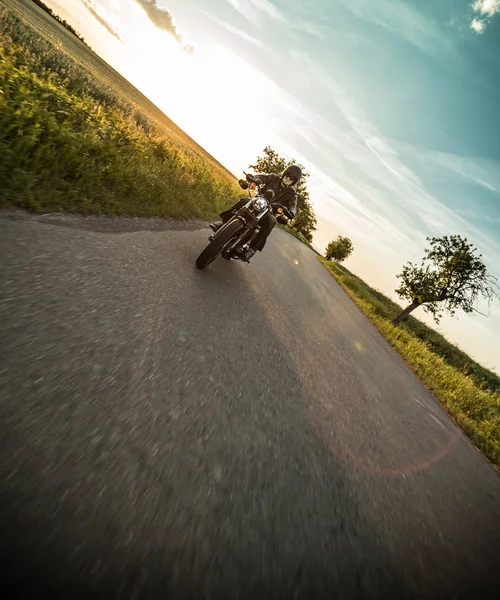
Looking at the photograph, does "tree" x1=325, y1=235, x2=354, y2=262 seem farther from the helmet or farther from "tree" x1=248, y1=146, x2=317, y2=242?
the helmet

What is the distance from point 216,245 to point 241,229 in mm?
868

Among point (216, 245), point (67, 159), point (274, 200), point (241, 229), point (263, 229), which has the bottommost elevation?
point (67, 159)

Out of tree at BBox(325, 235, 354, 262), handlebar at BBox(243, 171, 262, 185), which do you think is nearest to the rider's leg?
handlebar at BBox(243, 171, 262, 185)

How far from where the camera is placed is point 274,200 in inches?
261

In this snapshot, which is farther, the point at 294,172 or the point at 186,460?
the point at 294,172

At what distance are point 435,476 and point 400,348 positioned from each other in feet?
24.8

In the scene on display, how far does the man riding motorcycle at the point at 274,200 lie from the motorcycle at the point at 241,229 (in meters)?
0.12

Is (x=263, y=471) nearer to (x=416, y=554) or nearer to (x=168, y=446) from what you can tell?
(x=168, y=446)

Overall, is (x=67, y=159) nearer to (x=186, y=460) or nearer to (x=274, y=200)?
(x=274, y=200)

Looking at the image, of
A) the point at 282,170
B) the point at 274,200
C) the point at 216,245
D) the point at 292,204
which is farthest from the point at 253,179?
the point at 282,170

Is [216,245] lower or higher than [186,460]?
higher

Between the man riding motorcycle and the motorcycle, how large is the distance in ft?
0.40

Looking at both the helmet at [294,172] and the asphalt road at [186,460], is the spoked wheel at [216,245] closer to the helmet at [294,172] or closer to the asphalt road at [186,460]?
the asphalt road at [186,460]

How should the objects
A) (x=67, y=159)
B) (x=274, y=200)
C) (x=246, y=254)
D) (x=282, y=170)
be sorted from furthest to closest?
(x=282, y=170), (x=274, y=200), (x=246, y=254), (x=67, y=159)
